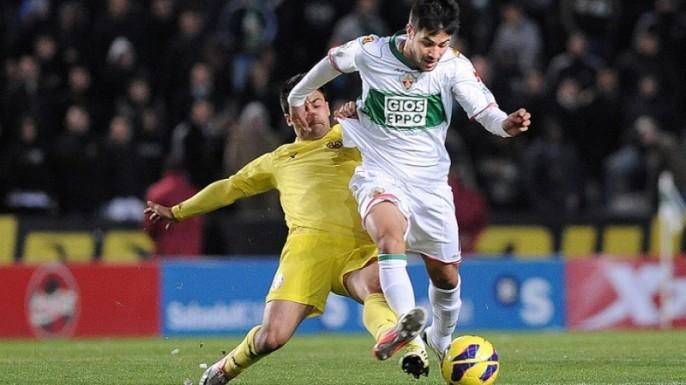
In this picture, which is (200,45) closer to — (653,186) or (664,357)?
(653,186)

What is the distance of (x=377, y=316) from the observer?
8.69 m

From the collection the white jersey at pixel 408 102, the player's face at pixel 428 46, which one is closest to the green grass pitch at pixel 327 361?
the white jersey at pixel 408 102

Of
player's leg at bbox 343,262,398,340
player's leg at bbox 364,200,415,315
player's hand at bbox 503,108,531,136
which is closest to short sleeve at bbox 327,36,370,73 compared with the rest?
player's leg at bbox 364,200,415,315

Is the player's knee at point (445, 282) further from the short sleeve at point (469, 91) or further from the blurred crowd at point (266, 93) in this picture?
the blurred crowd at point (266, 93)

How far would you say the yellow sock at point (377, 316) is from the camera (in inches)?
336

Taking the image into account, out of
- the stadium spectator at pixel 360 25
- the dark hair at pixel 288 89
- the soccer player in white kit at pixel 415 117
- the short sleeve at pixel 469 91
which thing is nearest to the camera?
the soccer player in white kit at pixel 415 117

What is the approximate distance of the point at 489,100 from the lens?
8977mm

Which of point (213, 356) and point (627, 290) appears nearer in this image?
point (213, 356)

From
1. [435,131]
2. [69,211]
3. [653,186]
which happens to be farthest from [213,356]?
[653,186]

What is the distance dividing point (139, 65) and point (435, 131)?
33.8 feet

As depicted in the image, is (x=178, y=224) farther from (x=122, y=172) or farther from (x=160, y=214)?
(x=160, y=214)

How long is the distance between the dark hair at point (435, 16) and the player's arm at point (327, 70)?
49cm

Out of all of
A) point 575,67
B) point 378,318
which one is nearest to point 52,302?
point 575,67

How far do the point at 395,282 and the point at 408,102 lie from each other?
1172 mm
